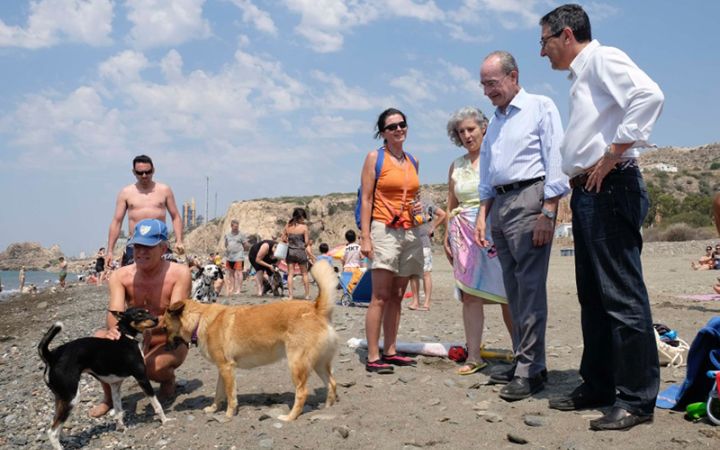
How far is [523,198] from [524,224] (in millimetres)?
221

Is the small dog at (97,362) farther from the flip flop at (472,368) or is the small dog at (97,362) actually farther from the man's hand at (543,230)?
the man's hand at (543,230)

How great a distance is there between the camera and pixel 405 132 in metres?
5.96

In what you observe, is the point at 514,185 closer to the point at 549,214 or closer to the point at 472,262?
the point at 549,214

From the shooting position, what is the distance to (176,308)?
500 cm

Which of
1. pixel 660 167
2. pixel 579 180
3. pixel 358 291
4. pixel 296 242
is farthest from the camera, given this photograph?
pixel 660 167

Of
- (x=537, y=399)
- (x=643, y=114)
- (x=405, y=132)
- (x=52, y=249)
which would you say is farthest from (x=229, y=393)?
(x=52, y=249)

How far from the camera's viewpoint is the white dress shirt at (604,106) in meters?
3.55

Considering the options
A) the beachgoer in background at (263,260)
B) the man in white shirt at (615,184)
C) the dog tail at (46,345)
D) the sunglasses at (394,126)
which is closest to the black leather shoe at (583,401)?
the man in white shirt at (615,184)

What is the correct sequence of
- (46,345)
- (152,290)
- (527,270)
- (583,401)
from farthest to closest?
(152,290) → (527,270) → (583,401) → (46,345)

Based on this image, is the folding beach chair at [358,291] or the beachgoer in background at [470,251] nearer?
the beachgoer in background at [470,251]

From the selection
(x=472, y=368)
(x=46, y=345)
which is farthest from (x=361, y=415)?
(x=46, y=345)

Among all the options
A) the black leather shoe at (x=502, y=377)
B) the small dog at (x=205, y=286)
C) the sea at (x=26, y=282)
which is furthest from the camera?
the sea at (x=26, y=282)

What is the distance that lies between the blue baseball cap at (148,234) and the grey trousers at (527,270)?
312cm

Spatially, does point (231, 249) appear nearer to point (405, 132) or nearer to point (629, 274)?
point (405, 132)
